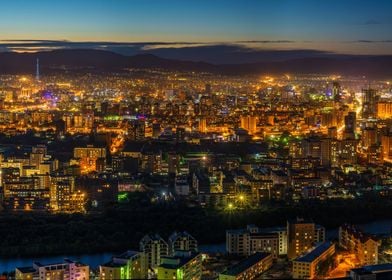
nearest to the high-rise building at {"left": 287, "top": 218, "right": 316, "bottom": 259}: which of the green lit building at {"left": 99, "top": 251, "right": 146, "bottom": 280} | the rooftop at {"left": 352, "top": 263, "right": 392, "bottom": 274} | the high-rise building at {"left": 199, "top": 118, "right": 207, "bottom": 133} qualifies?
the rooftop at {"left": 352, "top": 263, "right": 392, "bottom": 274}

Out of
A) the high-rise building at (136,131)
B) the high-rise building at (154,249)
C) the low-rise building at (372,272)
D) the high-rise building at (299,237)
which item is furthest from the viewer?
the high-rise building at (136,131)

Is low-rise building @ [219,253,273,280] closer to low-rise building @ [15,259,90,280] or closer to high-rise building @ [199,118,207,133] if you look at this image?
low-rise building @ [15,259,90,280]

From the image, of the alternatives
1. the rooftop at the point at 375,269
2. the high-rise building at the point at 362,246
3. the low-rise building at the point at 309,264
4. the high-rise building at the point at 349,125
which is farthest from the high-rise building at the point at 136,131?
the rooftop at the point at 375,269

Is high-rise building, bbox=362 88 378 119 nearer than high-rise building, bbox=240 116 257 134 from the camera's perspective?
No

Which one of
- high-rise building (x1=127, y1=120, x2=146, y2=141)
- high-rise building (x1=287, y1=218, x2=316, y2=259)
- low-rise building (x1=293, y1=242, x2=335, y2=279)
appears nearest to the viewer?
low-rise building (x1=293, y1=242, x2=335, y2=279)

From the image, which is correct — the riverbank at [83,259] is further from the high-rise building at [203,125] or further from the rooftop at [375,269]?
the high-rise building at [203,125]

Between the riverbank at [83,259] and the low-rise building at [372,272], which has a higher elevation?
the low-rise building at [372,272]

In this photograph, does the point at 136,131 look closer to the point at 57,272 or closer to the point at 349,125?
the point at 349,125

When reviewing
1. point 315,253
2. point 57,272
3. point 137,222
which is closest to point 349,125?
point 137,222

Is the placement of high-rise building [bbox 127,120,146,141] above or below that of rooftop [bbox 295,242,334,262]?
above
